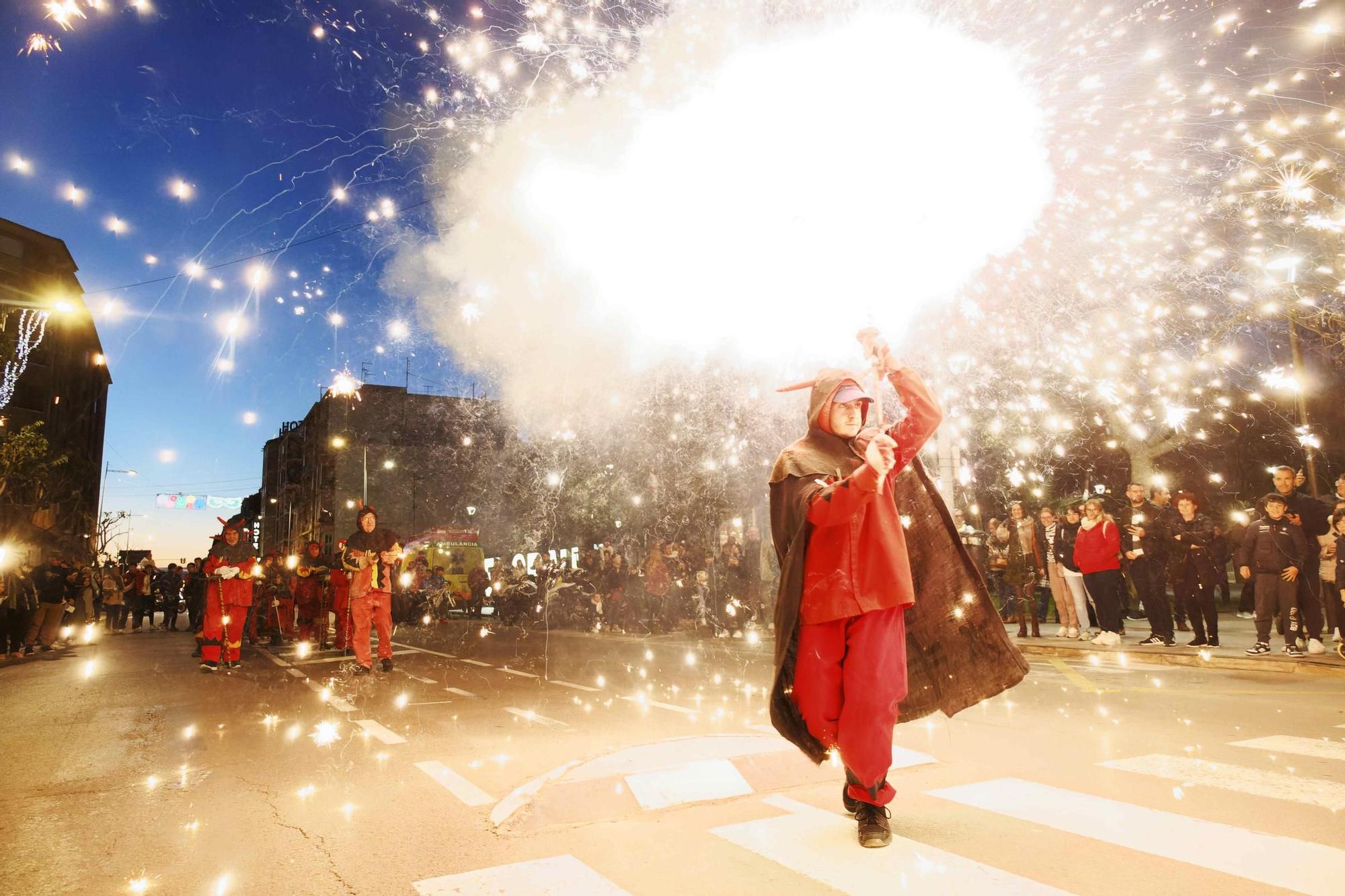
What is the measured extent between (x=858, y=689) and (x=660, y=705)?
4.23m

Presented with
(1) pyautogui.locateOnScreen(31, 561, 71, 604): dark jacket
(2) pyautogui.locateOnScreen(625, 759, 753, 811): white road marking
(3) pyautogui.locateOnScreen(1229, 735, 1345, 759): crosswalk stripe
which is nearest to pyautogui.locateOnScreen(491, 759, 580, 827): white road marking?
(2) pyautogui.locateOnScreen(625, 759, 753, 811): white road marking

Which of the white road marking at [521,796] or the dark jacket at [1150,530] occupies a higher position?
the dark jacket at [1150,530]

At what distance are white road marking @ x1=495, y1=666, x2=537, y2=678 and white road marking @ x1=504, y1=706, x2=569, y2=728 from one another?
2458mm

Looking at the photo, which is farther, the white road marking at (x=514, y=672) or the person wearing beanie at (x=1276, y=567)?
the white road marking at (x=514, y=672)

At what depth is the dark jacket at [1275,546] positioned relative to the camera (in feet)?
28.9

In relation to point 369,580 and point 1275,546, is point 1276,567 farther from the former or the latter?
point 369,580

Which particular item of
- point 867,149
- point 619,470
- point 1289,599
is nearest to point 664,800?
point 1289,599

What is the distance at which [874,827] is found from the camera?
325 cm

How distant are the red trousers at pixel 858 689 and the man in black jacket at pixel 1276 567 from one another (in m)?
7.78

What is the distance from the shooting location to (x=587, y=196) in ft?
47.9

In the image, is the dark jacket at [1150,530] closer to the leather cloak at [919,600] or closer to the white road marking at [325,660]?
the leather cloak at [919,600]

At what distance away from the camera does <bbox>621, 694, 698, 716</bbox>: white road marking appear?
679 cm

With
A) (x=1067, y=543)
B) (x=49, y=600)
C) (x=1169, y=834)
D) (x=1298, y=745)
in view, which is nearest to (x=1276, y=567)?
(x=1067, y=543)

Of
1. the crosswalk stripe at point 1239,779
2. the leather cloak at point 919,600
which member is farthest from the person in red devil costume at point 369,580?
the crosswalk stripe at point 1239,779
